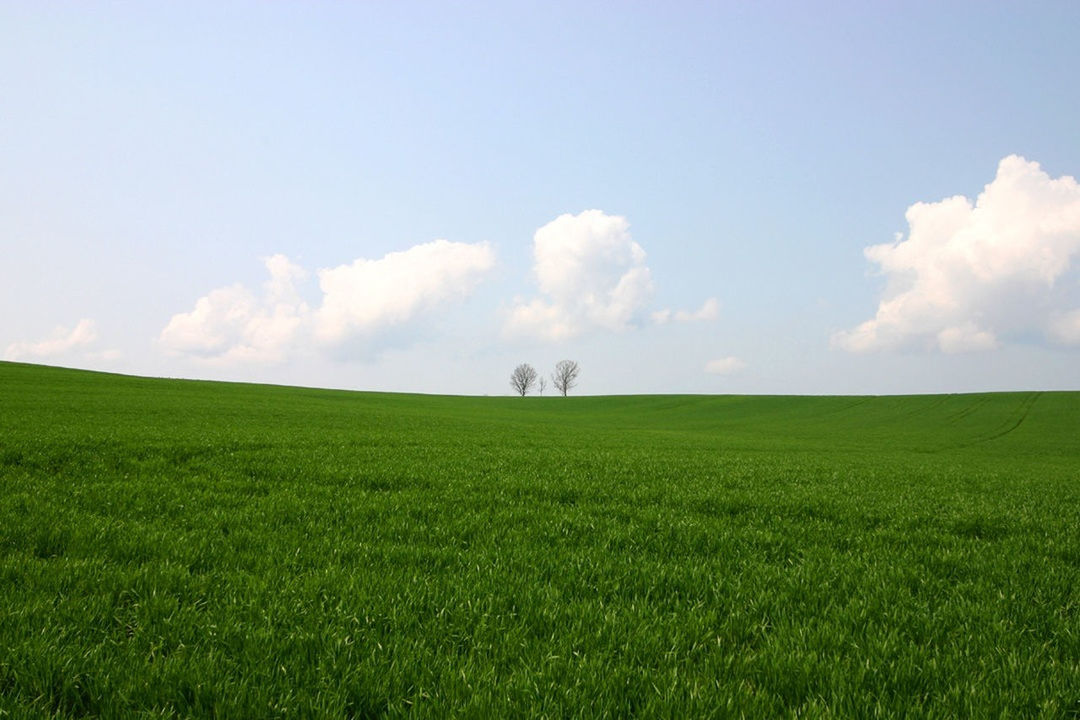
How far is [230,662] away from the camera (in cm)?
423

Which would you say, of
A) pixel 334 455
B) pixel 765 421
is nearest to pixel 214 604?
pixel 334 455

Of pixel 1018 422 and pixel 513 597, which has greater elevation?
pixel 513 597

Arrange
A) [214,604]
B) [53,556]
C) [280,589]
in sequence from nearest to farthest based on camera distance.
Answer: [214,604] → [280,589] → [53,556]

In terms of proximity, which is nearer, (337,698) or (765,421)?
(337,698)

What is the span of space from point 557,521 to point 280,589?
4634 mm

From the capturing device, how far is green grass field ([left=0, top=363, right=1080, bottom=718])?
3998mm

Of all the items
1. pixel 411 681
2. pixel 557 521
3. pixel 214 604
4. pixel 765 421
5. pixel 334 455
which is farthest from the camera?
pixel 765 421

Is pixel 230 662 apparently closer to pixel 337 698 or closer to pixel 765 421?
pixel 337 698

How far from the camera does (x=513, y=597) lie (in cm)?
573

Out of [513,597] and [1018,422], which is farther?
[1018,422]

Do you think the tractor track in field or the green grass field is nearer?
the green grass field

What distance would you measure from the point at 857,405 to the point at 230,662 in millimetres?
99365

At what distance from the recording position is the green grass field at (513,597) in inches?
157

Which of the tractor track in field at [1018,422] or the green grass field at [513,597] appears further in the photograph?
the tractor track in field at [1018,422]
